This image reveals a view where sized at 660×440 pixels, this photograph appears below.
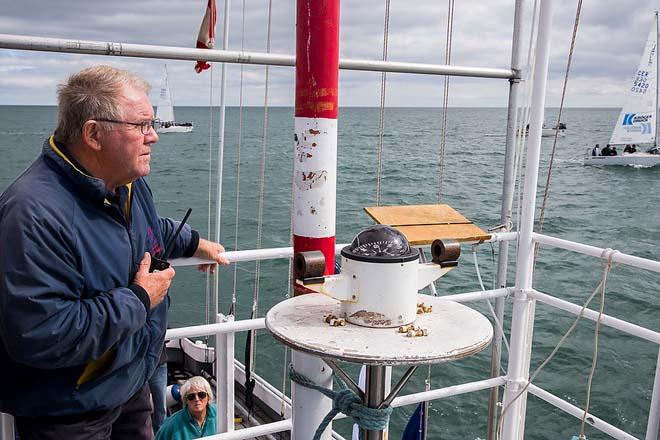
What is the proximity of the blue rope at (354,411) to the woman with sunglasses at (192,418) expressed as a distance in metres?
1.28

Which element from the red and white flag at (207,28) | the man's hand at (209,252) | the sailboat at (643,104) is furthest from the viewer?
the sailboat at (643,104)

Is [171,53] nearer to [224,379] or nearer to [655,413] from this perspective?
[224,379]

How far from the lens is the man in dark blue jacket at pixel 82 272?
147cm

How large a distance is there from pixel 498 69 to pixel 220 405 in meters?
Result: 2.08

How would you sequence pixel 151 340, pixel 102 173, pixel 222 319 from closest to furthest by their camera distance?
1. pixel 102 173
2. pixel 151 340
3. pixel 222 319

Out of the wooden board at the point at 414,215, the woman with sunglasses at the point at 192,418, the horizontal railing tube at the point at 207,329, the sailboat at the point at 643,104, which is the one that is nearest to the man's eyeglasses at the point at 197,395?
the woman with sunglasses at the point at 192,418

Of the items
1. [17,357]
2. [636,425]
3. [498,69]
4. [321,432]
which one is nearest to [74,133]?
[17,357]

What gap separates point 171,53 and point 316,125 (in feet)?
2.25

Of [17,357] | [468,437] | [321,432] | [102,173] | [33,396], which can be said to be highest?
[102,173]

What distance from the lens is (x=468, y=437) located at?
9148 millimetres

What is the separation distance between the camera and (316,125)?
6.11 feet

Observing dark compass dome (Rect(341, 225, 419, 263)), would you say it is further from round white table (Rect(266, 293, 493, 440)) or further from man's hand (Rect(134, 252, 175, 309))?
man's hand (Rect(134, 252, 175, 309))

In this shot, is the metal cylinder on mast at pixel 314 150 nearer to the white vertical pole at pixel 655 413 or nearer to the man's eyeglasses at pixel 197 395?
the man's eyeglasses at pixel 197 395

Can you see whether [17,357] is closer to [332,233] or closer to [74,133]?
[74,133]
